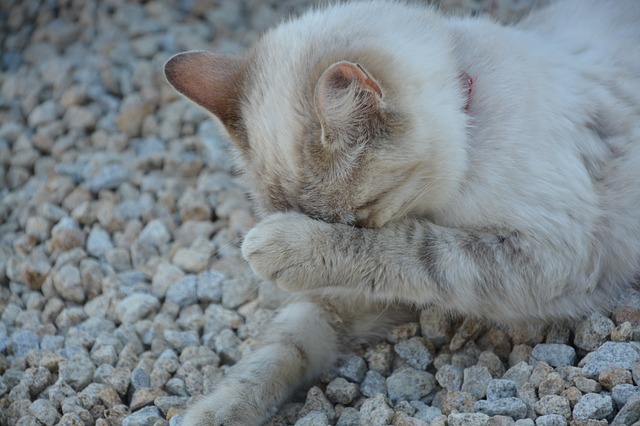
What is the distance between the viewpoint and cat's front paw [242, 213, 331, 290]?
2.25 m

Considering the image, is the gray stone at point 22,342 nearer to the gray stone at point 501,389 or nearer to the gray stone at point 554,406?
Answer: the gray stone at point 501,389

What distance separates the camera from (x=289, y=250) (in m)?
2.25

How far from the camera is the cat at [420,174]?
7.29 feet

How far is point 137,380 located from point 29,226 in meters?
1.10

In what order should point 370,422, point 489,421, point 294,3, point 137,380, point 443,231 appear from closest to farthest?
point 489,421
point 370,422
point 443,231
point 137,380
point 294,3

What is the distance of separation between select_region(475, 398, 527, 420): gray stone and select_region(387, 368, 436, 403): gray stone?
247 mm

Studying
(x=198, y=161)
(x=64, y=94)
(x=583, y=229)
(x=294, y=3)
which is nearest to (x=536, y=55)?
(x=583, y=229)

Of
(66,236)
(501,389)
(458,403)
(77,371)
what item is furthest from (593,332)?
(66,236)

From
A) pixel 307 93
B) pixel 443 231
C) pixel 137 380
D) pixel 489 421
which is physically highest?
pixel 307 93

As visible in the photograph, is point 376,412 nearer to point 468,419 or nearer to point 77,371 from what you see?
point 468,419

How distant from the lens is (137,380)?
8.27 ft

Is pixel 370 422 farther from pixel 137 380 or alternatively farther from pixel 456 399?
pixel 137 380

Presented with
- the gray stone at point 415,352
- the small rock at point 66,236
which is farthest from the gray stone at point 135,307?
the gray stone at point 415,352

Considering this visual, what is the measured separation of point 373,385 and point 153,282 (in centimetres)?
106
